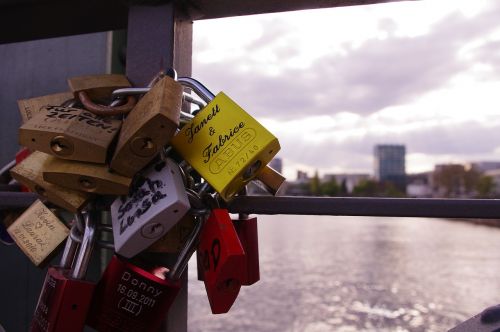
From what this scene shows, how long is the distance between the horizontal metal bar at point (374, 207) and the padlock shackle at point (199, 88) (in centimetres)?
14

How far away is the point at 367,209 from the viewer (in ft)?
1.53

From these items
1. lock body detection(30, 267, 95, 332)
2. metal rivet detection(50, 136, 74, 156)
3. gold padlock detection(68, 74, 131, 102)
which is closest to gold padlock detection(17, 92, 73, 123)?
gold padlock detection(68, 74, 131, 102)

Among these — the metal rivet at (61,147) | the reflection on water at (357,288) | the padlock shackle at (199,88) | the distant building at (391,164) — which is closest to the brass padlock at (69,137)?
the metal rivet at (61,147)

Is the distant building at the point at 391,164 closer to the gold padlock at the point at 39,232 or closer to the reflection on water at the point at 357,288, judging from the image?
the reflection on water at the point at 357,288

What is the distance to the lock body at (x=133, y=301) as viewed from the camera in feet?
1.58

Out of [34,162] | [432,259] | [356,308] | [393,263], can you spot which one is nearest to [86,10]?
[34,162]

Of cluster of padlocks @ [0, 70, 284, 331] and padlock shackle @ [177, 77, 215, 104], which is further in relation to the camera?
padlock shackle @ [177, 77, 215, 104]

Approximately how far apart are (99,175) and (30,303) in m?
0.97

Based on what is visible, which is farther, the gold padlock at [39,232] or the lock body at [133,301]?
the gold padlock at [39,232]

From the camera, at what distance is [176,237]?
0.53 metres

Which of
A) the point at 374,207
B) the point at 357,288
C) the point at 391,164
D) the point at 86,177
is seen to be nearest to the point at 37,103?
the point at 86,177

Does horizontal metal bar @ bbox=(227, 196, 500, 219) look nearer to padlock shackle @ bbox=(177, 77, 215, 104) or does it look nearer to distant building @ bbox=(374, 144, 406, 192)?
padlock shackle @ bbox=(177, 77, 215, 104)

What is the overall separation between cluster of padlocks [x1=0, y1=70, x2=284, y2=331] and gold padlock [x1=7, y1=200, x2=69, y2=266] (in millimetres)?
51

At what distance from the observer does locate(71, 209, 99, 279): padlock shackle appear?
0.52m
